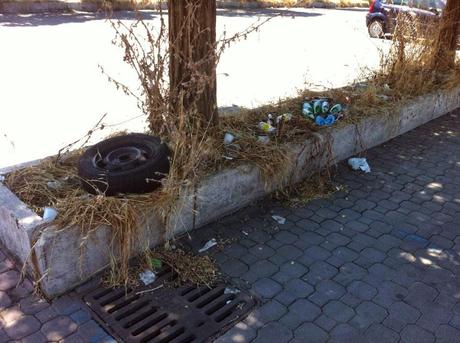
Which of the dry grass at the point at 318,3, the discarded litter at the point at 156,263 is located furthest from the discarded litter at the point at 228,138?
the dry grass at the point at 318,3

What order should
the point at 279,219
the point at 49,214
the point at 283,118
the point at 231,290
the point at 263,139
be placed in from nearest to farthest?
the point at 49,214
the point at 231,290
the point at 279,219
the point at 263,139
the point at 283,118

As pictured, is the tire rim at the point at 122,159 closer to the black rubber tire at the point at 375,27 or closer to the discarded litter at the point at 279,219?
the discarded litter at the point at 279,219

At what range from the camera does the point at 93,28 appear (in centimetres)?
1419

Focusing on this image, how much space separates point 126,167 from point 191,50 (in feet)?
3.99

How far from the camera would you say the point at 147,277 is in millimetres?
3553

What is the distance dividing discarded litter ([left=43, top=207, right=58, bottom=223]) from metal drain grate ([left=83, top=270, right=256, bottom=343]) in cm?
60

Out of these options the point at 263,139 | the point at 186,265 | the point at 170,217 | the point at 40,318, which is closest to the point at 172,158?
the point at 170,217

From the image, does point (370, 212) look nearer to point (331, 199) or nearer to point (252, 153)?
point (331, 199)

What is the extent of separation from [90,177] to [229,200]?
1319 millimetres

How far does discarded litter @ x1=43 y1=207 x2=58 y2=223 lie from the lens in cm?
333

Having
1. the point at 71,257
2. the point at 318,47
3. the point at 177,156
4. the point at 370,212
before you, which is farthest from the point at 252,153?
the point at 318,47

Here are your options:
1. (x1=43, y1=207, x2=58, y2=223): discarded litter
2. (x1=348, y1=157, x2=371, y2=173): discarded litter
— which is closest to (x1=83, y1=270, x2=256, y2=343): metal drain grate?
(x1=43, y1=207, x2=58, y2=223): discarded litter

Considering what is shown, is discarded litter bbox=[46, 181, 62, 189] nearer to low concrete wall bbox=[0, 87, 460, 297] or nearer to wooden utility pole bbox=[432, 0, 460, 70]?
low concrete wall bbox=[0, 87, 460, 297]

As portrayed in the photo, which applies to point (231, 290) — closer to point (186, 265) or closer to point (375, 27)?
point (186, 265)
